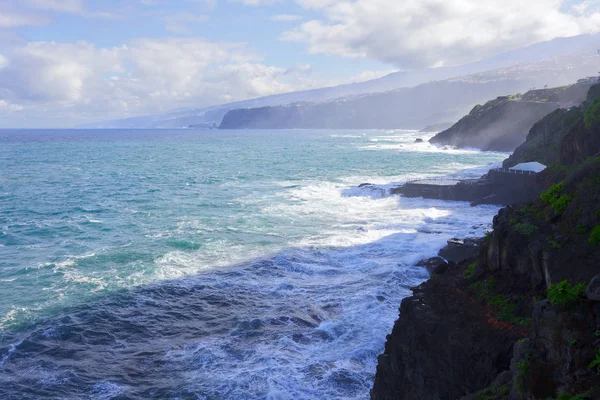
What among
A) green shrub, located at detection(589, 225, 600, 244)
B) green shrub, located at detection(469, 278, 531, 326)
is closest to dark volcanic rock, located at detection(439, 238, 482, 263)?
green shrub, located at detection(469, 278, 531, 326)

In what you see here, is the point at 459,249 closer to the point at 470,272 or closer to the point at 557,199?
the point at 470,272

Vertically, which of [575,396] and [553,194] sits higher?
[553,194]

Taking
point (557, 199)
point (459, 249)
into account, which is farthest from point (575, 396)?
point (459, 249)

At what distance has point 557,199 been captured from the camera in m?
13.9

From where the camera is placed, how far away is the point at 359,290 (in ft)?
76.1

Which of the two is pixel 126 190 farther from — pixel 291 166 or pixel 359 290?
pixel 359 290

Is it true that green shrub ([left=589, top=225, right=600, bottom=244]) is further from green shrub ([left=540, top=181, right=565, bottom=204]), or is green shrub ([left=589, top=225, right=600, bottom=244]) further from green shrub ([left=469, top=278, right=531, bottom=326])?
green shrub ([left=540, top=181, right=565, bottom=204])

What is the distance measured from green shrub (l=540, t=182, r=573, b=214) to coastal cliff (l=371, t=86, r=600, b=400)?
3 centimetres

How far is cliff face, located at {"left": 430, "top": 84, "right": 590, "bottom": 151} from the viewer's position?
89.6 meters

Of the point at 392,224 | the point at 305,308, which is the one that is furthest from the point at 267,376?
the point at 392,224

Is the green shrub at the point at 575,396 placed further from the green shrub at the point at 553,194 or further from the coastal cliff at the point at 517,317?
the green shrub at the point at 553,194

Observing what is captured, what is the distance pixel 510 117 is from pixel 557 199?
Result: 91539 mm

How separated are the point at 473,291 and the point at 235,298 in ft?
41.1

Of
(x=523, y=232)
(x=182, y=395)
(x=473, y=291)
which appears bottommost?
(x=182, y=395)
